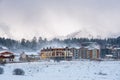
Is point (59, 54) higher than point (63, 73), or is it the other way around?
point (59, 54)

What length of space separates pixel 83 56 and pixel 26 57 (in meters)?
31.0

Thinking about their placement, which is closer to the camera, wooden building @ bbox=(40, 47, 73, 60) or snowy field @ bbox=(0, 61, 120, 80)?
snowy field @ bbox=(0, 61, 120, 80)

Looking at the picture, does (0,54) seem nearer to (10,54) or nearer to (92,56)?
(10,54)

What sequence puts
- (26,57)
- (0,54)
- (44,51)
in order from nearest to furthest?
(0,54), (26,57), (44,51)

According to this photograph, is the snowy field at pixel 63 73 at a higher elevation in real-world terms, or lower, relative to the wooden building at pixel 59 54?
lower

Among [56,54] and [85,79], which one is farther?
[56,54]

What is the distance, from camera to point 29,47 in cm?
19312

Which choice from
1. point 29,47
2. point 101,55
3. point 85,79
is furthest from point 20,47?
point 85,79

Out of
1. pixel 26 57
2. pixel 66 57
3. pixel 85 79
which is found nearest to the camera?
pixel 85 79

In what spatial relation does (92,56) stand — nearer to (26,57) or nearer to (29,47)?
(26,57)

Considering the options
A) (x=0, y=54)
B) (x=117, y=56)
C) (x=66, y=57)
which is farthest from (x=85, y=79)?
(x=117, y=56)

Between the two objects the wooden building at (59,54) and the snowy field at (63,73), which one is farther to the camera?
the wooden building at (59,54)

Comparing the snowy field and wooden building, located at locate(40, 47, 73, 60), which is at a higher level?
wooden building, located at locate(40, 47, 73, 60)

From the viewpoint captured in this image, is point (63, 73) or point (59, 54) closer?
point (63, 73)
